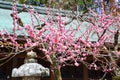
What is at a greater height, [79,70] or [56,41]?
[56,41]

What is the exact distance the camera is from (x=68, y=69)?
859 centimetres

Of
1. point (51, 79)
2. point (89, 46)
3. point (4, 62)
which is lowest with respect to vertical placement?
point (51, 79)

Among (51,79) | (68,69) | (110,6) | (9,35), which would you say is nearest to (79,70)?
(68,69)

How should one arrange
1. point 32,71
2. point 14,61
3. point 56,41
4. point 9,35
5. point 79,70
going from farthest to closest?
point 79,70, point 14,61, point 9,35, point 56,41, point 32,71

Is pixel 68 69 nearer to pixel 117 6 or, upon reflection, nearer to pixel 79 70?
pixel 79 70

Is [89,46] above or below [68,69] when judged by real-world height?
above

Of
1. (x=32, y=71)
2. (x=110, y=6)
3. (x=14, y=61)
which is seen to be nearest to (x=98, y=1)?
(x=110, y=6)

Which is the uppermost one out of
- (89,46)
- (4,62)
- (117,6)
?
(117,6)

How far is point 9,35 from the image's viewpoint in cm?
611

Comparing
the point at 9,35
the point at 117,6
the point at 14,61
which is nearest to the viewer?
the point at 9,35

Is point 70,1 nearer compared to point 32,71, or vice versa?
point 32,71

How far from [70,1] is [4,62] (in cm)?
326

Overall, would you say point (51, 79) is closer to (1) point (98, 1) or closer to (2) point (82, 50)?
(2) point (82, 50)

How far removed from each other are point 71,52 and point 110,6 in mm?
2906
